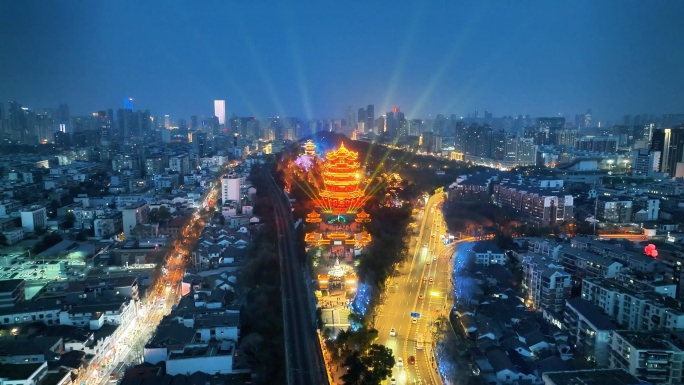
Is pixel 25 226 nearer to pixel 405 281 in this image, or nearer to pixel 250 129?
pixel 405 281

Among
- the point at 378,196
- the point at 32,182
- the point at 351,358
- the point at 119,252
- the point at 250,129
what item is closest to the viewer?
the point at 351,358

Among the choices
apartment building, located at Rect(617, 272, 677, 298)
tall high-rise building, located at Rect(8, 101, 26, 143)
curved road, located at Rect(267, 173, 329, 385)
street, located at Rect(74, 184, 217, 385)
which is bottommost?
street, located at Rect(74, 184, 217, 385)

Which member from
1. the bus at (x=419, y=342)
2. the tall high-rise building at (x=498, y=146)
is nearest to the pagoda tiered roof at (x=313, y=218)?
the bus at (x=419, y=342)

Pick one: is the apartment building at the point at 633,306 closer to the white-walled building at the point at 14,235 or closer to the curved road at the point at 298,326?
the curved road at the point at 298,326

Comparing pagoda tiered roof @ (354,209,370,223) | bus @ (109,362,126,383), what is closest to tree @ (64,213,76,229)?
pagoda tiered roof @ (354,209,370,223)

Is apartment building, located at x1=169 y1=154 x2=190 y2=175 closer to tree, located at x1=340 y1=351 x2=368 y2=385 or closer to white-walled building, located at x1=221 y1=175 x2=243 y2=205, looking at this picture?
white-walled building, located at x1=221 y1=175 x2=243 y2=205

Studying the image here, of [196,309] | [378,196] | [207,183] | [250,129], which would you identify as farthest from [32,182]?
[250,129]
